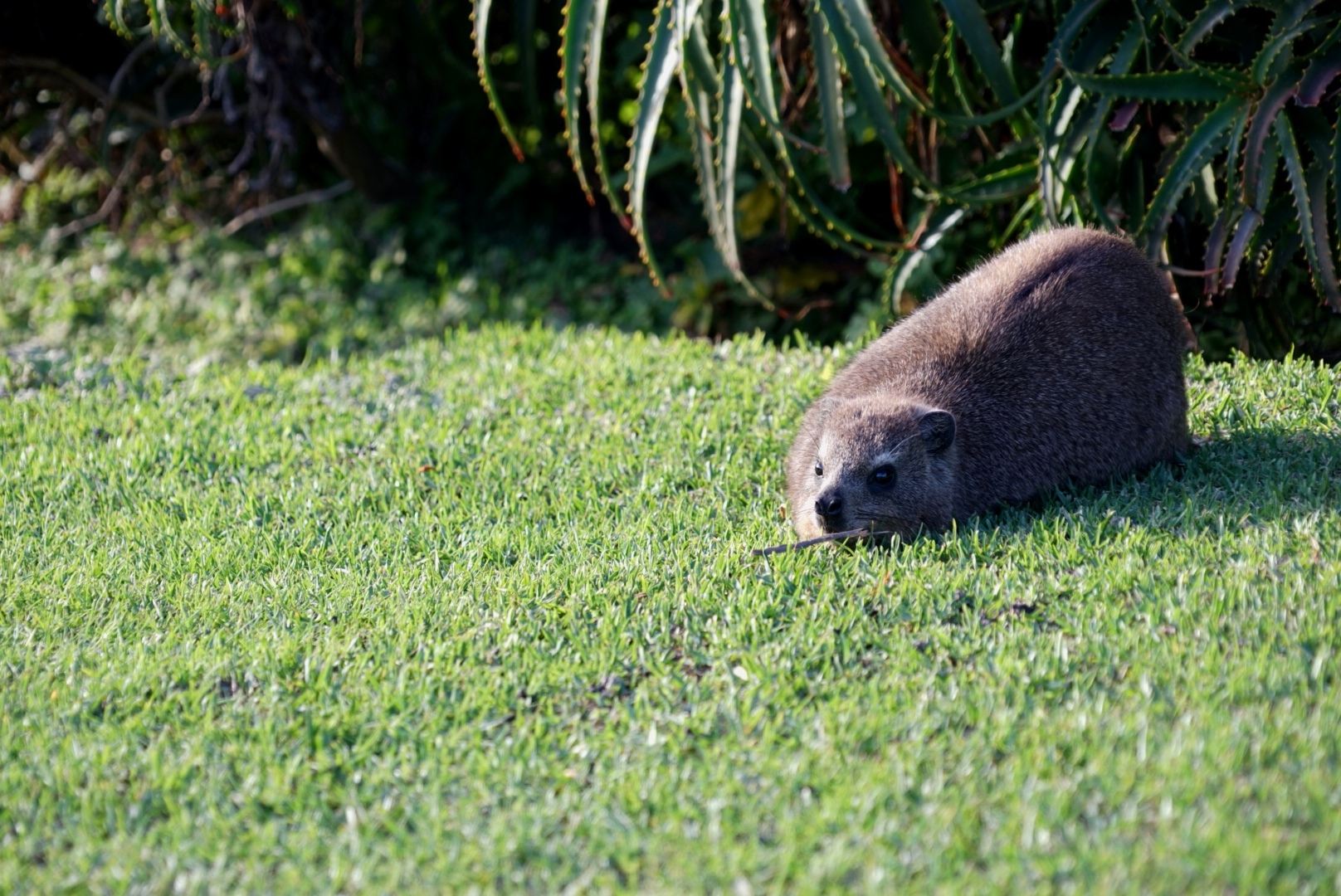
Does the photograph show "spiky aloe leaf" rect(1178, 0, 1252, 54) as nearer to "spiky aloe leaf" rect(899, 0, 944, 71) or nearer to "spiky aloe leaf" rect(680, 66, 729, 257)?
"spiky aloe leaf" rect(899, 0, 944, 71)

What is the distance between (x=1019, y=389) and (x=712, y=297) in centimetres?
356

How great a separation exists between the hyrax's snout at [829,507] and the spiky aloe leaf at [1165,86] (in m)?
2.18

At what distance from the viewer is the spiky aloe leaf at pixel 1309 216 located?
505 cm

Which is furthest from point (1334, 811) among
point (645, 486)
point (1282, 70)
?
point (1282, 70)

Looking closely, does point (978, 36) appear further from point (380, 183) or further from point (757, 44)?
point (380, 183)

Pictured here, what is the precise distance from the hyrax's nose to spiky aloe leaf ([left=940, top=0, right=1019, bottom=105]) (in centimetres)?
222

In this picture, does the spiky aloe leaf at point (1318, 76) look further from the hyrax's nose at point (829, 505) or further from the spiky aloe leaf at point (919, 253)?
the hyrax's nose at point (829, 505)

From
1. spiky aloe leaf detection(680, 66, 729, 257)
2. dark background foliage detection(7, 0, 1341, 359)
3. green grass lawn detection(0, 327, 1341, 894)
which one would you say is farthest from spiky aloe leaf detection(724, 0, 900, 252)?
dark background foliage detection(7, 0, 1341, 359)

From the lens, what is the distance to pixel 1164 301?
502 cm

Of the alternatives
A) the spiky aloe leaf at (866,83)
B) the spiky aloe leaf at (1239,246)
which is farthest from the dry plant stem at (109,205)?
the spiky aloe leaf at (1239,246)

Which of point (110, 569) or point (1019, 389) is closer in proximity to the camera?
point (110, 569)

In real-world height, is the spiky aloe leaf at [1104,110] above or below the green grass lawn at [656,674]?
above

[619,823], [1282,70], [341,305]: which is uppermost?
[1282,70]

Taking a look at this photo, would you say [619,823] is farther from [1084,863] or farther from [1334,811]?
[1334,811]
